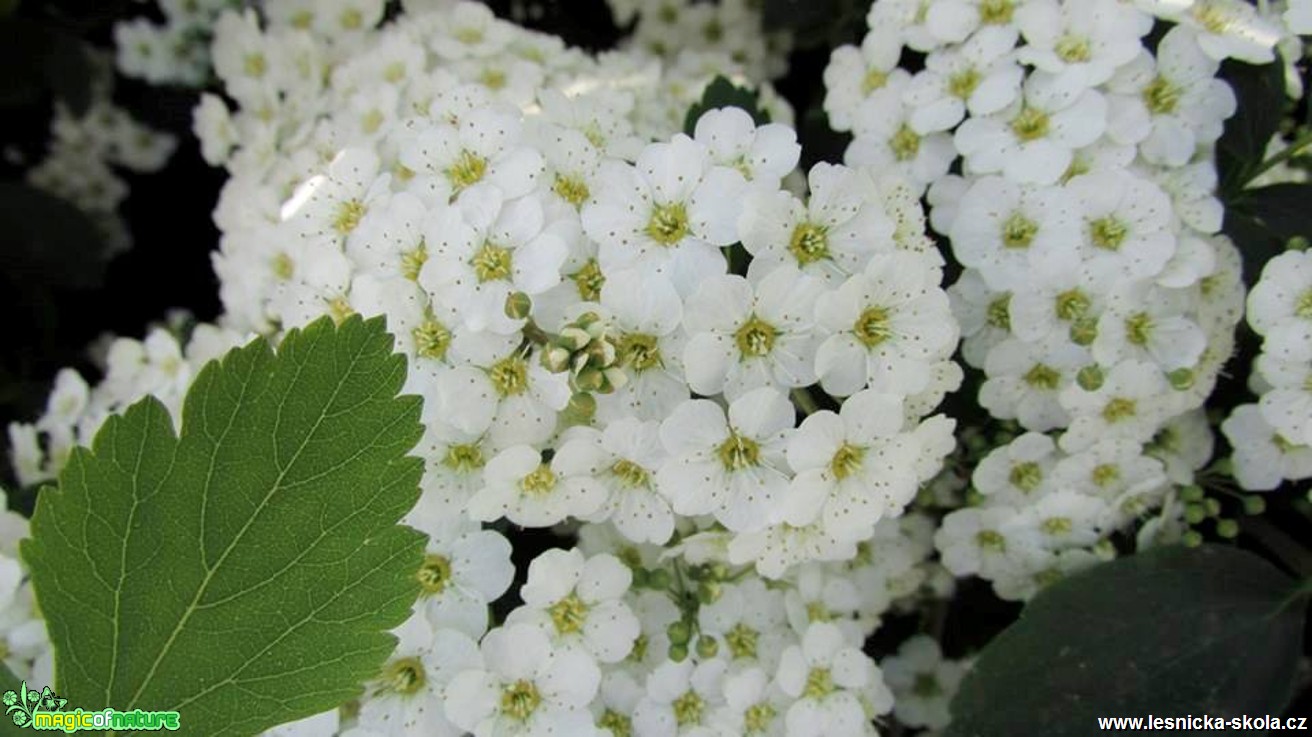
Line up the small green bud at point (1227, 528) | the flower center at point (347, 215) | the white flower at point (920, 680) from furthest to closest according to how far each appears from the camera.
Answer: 1. the white flower at point (920, 680)
2. the small green bud at point (1227, 528)
3. the flower center at point (347, 215)

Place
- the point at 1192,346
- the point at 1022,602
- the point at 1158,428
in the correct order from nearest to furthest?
1. the point at 1192,346
2. the point at 1158,428
3. the point at 1022,602

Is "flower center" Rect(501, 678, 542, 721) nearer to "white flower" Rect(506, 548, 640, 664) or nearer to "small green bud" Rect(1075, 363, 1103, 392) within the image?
"white flower" Rect(506, 548, 640, 664)

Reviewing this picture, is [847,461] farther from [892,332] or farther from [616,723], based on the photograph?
[616,723]

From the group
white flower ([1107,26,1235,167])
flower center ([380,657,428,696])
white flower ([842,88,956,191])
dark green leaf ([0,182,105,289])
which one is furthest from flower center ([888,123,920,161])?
dark green leaf ([0,182,105,289])

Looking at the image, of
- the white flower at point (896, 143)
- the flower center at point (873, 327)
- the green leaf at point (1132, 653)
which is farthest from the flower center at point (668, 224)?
the green leaf at point (1132, 653)

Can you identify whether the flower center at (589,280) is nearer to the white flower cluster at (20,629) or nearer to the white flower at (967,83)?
the white flower at (967,83)

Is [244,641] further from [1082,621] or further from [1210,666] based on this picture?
[1210,666]

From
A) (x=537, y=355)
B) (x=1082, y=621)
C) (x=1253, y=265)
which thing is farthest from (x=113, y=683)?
(x=1253, y=265)
